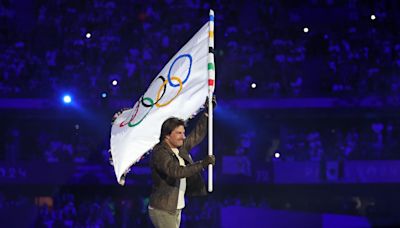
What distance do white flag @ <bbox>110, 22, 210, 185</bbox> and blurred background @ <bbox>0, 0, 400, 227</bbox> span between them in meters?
10.2

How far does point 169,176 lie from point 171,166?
0.16m

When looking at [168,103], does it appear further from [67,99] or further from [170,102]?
[67,99]

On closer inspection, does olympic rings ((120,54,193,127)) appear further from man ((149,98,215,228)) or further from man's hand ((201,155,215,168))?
man's hand ((201,155,215,168))

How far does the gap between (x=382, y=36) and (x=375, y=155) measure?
3.89m

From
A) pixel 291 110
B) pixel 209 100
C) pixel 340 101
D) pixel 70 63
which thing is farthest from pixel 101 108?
pixel 209 100

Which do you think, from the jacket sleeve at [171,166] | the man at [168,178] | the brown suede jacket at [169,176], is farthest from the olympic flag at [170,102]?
the jacket sleeve at [171,166]

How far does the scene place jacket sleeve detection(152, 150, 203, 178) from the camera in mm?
5084

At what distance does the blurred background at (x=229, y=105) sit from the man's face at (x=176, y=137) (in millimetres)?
10924

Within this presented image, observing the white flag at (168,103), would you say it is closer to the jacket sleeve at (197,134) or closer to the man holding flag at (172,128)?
the man holding flag at (172,128)

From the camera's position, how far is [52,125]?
2052cm

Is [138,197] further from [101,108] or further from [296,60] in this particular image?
[296,60]

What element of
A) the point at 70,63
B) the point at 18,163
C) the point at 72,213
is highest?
the point at 70,63

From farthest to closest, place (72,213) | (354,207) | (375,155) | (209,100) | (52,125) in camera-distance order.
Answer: (52,125)
(354,207)
(375,155)
(72,213)
(209,100)

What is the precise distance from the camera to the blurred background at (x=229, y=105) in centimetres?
1764
